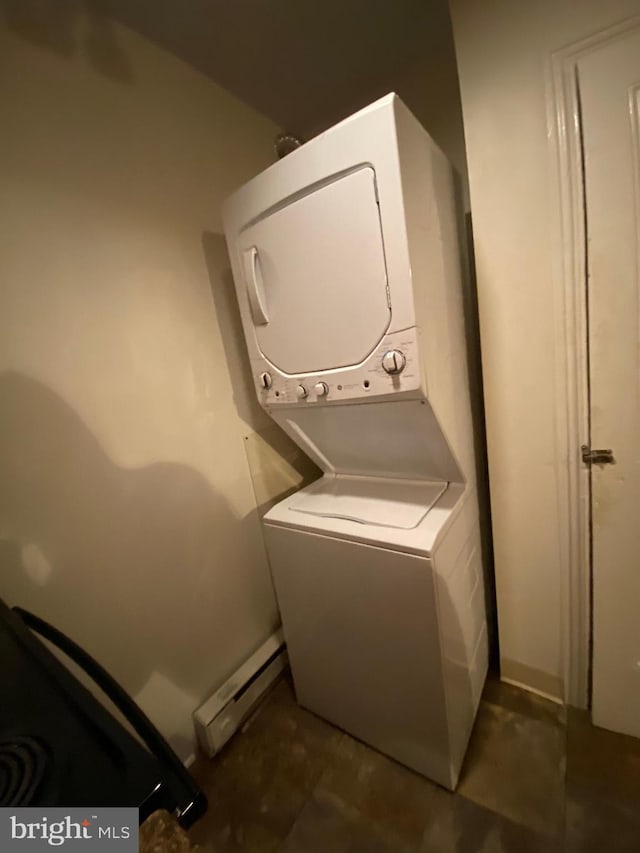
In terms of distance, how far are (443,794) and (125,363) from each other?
1775mm

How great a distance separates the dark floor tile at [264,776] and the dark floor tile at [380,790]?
0.07 metres

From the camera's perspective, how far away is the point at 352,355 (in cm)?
98

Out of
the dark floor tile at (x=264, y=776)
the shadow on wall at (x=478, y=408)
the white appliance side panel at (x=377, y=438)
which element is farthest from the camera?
the shadow on wall at (x=478, y=408)

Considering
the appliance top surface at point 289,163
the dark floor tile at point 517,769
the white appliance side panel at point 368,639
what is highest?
the appliance top surface at point 289,163

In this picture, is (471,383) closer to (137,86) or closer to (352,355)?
(352,355)

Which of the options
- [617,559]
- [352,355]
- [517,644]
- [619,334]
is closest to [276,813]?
[517,644]

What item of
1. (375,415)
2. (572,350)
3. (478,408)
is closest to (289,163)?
(375,415)

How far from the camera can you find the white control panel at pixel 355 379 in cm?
89

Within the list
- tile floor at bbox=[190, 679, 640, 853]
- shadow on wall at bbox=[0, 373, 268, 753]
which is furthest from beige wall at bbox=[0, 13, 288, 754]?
tile floor at bbox=[190, 679, 640, 853]

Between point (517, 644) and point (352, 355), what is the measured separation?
1.37m

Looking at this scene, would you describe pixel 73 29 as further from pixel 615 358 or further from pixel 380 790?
pixel 380 790

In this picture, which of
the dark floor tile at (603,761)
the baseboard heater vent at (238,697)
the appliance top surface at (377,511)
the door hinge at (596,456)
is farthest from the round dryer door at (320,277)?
the dark floor tile at (603,761)

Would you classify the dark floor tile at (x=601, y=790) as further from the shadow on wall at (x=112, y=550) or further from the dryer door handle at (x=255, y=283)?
the dryer door handle at (x=255, y=283)

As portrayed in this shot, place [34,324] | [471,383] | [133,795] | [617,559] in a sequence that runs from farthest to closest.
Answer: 1. [471,383]
2. [617,559]
3. [34,324]
4. [133,795]
